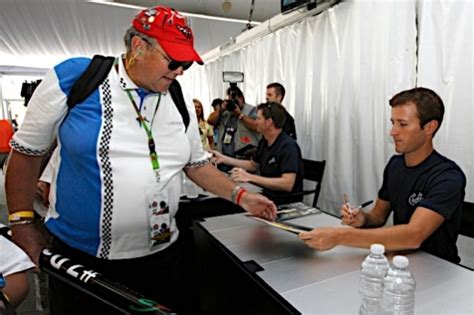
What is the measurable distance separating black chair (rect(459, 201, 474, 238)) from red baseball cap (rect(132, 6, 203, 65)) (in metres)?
1.29

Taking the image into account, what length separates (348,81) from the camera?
264 cm

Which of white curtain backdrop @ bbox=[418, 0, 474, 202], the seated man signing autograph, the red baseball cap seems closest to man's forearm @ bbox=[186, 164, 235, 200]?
the red baseball cap

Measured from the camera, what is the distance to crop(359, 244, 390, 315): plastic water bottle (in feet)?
2.94

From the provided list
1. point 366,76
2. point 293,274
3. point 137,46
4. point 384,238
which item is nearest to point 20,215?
point 137,46

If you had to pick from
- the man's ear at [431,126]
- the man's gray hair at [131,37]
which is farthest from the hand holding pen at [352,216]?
the man's gray hair at [131,37]

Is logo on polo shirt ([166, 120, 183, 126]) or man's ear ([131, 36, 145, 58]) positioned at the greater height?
man's ear ([131, 36, 145, 58])

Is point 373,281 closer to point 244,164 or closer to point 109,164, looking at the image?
point 109,164

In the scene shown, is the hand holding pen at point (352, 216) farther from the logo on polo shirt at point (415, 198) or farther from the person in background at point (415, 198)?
the logo on polo shirt at point (415, 198)

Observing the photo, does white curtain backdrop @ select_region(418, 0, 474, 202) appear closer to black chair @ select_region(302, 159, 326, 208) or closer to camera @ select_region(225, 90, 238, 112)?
black chair @ select_region(302, 159, 326, 208)

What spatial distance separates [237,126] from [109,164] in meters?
2.86

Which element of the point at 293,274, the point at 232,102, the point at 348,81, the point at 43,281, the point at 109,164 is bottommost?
the point at 43,281

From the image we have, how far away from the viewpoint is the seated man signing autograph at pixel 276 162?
235cm

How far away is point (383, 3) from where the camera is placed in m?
2.26

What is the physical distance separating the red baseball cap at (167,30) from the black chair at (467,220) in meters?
1.29
